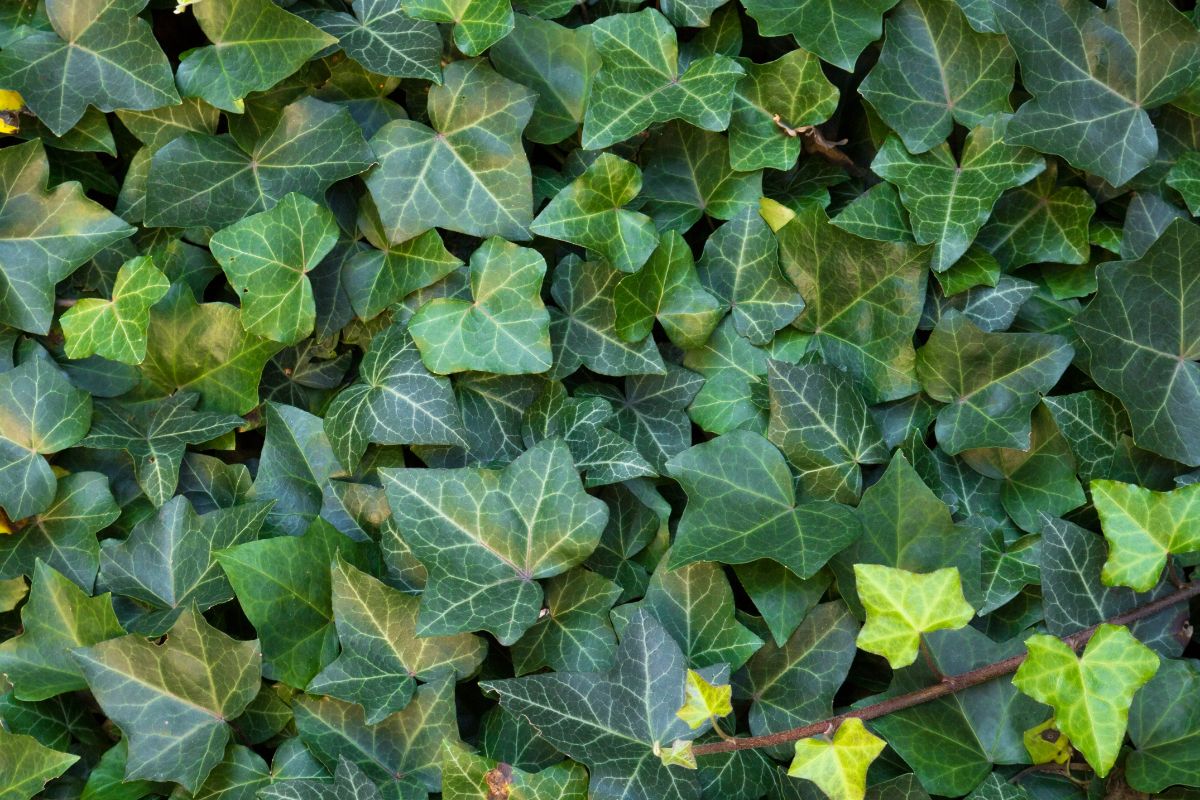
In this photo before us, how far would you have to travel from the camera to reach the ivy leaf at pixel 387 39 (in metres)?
1.15

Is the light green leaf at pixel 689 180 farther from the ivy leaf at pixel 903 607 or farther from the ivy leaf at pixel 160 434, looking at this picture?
the ivy leaf at pixel 160 434

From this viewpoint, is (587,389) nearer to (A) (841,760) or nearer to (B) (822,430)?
(B) (822,430)

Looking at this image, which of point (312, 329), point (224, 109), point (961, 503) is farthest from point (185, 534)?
point (961, 503)

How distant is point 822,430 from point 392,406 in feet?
1.58

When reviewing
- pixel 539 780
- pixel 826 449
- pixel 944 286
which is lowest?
pixel 539 780

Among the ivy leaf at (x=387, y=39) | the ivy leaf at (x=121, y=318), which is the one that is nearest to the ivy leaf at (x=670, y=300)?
the ivy leaf at (x=387, y=39)

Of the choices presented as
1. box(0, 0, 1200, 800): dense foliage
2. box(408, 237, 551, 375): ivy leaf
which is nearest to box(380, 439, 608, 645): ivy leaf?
box(0, 0, 1200, 800): dense foliage

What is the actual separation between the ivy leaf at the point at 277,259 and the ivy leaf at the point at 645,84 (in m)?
0.33

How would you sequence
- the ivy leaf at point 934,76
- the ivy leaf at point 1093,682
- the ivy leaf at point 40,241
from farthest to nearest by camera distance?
1. the ivy leaf at point 40,241
2. the ivy leaf at point 934,76
3. the ivy leaf at point 1093,682

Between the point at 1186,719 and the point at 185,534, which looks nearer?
the point at 1186,719

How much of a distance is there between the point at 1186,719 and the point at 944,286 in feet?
1.64

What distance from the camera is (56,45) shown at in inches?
47.1

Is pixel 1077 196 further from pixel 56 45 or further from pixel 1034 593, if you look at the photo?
pixel 56 45

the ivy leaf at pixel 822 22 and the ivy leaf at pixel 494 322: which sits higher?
the ivy leaf at pixel 822 22
